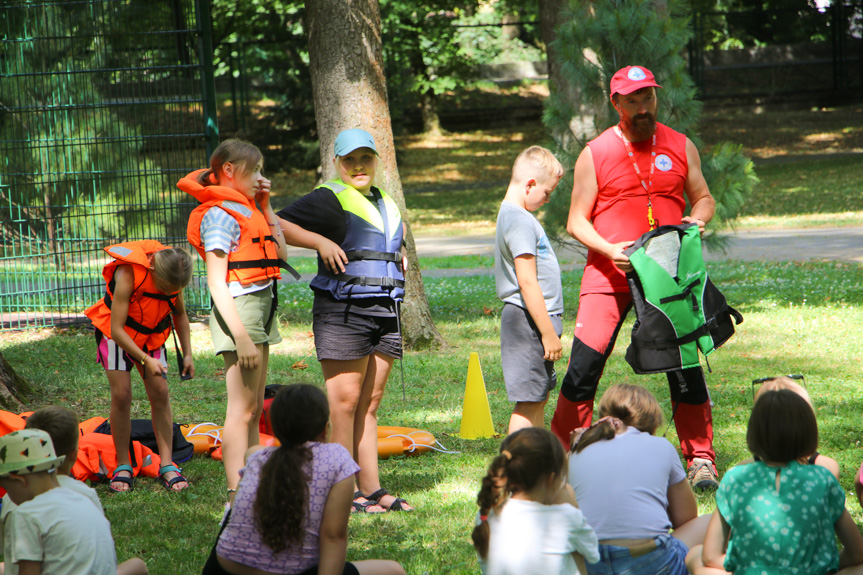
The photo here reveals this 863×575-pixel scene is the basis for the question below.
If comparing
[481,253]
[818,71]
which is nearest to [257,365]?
[481,253]

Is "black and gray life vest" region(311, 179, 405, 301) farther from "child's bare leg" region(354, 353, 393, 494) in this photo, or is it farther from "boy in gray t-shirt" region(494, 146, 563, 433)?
"boy in gray t-shirt" region(494, 146, 563, 433)

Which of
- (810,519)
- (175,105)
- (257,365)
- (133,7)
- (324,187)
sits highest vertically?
(133,7)

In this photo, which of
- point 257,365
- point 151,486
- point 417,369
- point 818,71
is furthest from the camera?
point 818,71

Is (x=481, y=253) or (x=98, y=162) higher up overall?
(x=98, y=162)

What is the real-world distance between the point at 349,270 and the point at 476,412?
1.89 meters

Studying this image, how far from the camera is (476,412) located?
5.50 m

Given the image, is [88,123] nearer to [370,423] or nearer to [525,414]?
[370,423]

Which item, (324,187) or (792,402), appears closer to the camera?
(792,402)

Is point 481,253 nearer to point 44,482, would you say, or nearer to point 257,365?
point 257,365

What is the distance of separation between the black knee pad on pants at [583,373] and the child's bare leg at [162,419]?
6.84ft

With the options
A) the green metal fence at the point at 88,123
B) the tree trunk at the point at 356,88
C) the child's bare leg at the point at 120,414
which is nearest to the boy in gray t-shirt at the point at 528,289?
the child's bare leg at the point at 120,414

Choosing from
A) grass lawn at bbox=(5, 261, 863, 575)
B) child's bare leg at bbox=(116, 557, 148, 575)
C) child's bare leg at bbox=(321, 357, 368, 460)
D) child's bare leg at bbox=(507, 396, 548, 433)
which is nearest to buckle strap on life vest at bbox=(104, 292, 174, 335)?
grass lawn at bbox=(5, 261, 863, 575)

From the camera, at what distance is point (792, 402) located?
8.53 feet

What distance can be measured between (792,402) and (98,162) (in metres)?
8.22
